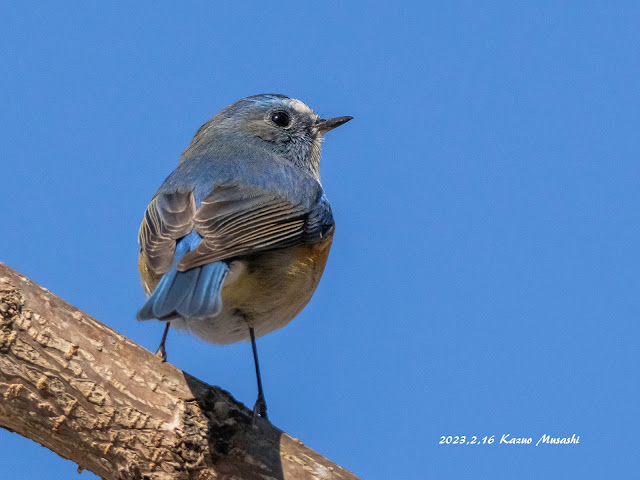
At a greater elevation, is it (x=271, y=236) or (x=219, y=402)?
(x=271, y=236)

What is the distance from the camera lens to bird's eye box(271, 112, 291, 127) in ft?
23.3

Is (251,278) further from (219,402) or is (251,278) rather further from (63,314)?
(63,314)

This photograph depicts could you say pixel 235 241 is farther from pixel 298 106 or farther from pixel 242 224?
pixel 298 106

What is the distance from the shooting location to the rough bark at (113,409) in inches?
155

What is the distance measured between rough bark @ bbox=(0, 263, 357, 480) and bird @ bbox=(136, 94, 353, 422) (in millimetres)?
318

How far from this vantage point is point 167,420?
13.7 ft

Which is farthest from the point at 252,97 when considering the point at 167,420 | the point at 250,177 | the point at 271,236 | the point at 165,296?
the point at 167,420

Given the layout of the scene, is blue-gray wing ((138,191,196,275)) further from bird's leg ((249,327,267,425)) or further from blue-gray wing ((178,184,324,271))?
bird's leg ((249,327,267,425))

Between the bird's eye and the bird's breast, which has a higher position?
the bird's eye

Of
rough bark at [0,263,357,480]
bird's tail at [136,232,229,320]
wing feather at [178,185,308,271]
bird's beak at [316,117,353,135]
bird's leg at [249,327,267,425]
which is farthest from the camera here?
bird's beak at [316,117,353,135]

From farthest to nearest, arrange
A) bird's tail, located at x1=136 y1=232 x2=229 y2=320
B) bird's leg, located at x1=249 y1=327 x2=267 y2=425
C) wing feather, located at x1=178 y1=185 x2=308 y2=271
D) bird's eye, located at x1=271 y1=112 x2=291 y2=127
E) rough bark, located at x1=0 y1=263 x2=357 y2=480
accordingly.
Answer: bird's eye, located at x1=271 y1=112 x2=291 y2=127, bird's leg, located at x1=249 y1=327 x2=267 y2=425, wing feather, located at x1=178 y1=185 x2=308 y2=271, bird's tail, located at x1=136 y1=232 x2=229 y2=320, rough bark, located at x1=0 y1=263 x2=357 y2=480

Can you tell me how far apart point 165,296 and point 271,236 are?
3.79 ft

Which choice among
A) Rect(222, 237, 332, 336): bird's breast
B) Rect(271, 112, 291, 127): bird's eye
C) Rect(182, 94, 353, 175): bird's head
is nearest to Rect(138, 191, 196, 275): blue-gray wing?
Rect(222, 237, 332, 336): bird's breast

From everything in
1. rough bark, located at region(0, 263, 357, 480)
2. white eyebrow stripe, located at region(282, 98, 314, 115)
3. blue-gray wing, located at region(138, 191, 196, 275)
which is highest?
white eyebrow stripe, located at region(282, 98, 314, 115)
